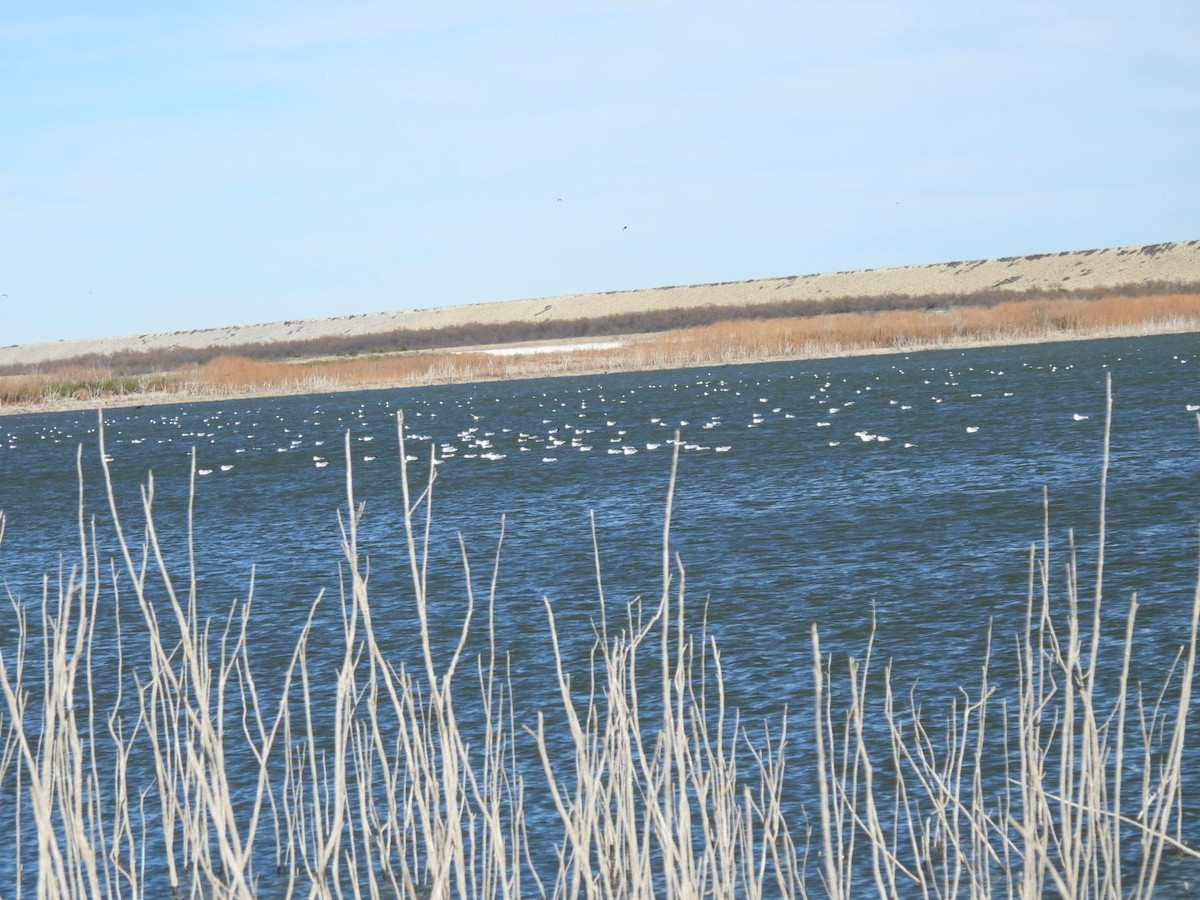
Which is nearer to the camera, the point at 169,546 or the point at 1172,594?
the point at 1172,594

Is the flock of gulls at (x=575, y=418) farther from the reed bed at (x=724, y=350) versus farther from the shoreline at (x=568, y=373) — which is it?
the reed bed at (x=724, y=350)

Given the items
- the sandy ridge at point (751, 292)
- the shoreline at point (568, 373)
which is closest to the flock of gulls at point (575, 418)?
the shoreline at point (568, 373)

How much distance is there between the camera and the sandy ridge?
119 metres

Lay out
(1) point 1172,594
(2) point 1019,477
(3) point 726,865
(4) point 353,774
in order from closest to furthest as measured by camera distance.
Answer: (3) point 726,865 < (4) point 353,774 < (1) point 1172,594 < (2) point 1019,477

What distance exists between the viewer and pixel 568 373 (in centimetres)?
6141

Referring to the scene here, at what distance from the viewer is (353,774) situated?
1006cm

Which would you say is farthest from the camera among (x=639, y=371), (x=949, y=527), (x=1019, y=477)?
(x=639, y=371)

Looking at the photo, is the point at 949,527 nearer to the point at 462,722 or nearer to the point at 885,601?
the point at 885,601

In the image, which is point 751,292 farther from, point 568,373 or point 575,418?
point 575,418

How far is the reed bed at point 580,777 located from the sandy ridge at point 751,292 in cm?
9854

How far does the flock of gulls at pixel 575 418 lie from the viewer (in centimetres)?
3244

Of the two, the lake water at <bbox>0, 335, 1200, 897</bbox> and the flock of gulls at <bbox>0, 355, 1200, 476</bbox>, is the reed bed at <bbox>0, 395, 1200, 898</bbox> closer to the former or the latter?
the lake water at <bbox>0, 335, 1200, 897</bbox>

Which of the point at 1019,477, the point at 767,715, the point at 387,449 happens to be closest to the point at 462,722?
the point at 767,715

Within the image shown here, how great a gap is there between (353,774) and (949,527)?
10796mm
